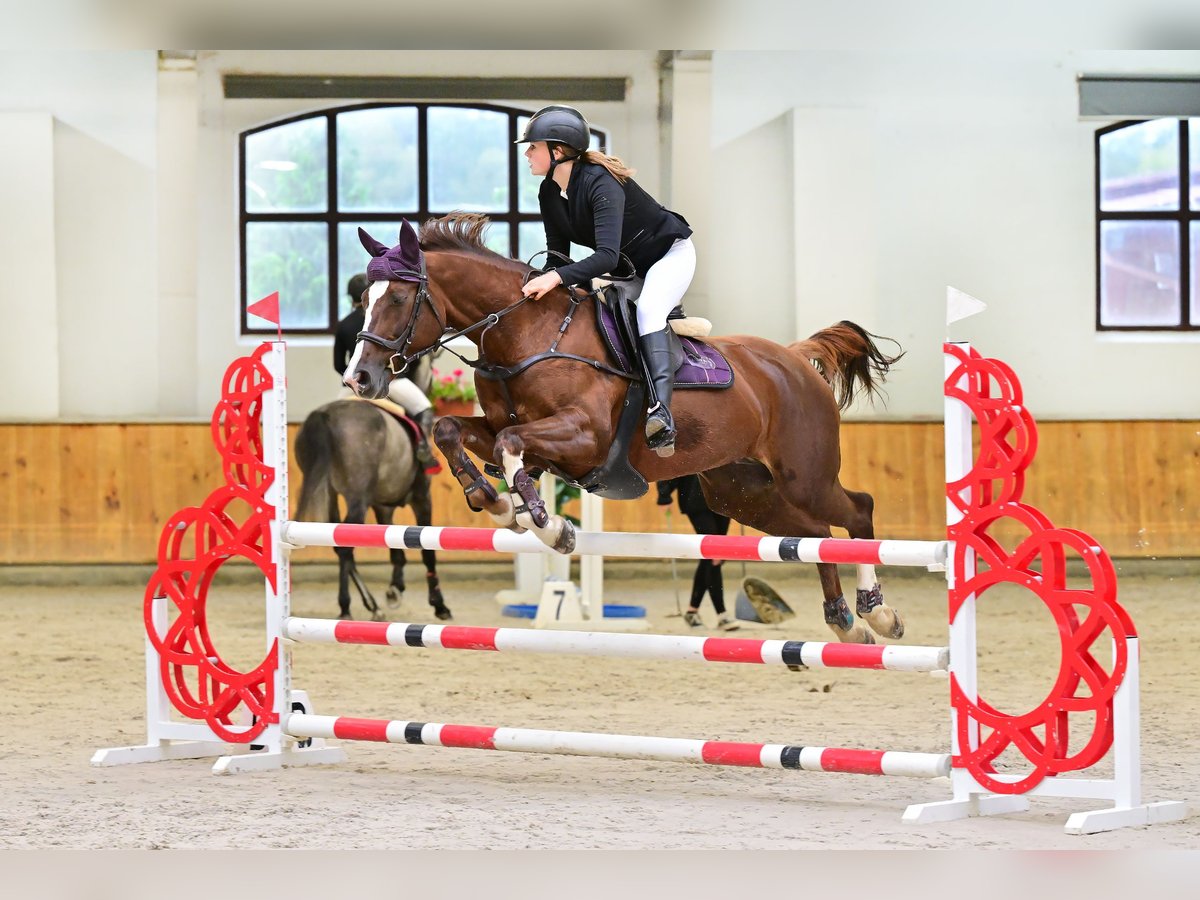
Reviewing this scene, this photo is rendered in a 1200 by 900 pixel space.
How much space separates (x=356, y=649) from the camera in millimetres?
7176

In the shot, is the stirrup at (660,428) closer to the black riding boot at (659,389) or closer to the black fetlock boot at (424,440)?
the black riding boot at (659,389)

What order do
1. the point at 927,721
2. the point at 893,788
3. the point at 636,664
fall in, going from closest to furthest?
1. the point at 893,788
2. the point at 927,721
3. the point at 636,664

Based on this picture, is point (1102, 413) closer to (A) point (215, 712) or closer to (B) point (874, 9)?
(A) point (215, 712)

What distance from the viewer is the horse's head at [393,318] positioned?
11.2ft

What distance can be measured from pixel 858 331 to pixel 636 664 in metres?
2.66

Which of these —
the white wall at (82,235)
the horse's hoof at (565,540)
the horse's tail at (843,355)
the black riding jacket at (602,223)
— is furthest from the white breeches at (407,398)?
the horse's hoof at (565,540)

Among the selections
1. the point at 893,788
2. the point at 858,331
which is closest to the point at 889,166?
the point at 858,331

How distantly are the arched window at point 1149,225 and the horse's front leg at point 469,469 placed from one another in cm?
766

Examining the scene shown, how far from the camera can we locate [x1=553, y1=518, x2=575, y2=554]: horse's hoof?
341 cm

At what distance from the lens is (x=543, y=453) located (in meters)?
3.48

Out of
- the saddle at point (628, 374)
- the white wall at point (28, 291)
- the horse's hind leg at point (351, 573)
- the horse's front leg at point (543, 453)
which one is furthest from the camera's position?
the white wall at point (28, 291)

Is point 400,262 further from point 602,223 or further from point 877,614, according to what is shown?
point 877,614

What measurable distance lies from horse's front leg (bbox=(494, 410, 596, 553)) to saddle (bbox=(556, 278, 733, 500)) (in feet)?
0.36

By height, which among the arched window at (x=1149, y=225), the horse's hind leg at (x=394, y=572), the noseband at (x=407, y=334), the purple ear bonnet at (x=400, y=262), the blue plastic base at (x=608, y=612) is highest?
the arched window at (x=1149, y=225)
